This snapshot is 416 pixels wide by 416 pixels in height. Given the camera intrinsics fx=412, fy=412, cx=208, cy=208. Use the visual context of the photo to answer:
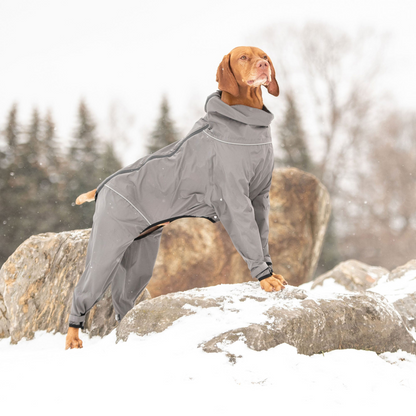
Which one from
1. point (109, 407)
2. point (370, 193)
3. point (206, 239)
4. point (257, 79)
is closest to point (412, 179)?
point (370, 193)

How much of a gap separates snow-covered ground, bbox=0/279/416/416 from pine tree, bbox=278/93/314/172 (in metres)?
10.8

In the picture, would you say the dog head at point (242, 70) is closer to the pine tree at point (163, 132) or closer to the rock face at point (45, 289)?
the rock face at point (45, 289)

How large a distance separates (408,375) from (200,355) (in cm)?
109

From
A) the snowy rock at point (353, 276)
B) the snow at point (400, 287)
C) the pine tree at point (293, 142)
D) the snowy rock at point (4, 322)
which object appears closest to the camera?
the snow at point (400, 287)

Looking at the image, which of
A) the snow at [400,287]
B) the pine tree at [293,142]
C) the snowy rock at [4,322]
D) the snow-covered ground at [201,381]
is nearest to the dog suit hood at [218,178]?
the snow-covered ground at [201,381]

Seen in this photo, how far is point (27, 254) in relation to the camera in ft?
12.3

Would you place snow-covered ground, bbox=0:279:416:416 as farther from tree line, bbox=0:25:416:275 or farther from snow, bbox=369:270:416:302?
tree line, bbox=0:25:416:275

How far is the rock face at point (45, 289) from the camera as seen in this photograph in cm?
350

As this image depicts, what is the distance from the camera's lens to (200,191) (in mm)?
2557

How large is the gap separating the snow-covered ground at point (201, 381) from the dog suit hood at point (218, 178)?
0.50m

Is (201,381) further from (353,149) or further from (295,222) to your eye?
(353,149)

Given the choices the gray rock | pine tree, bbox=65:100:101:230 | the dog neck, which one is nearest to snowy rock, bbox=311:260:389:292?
the gray rock

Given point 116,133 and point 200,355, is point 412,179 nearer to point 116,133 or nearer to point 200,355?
point 116,133

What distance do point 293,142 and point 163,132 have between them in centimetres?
412
